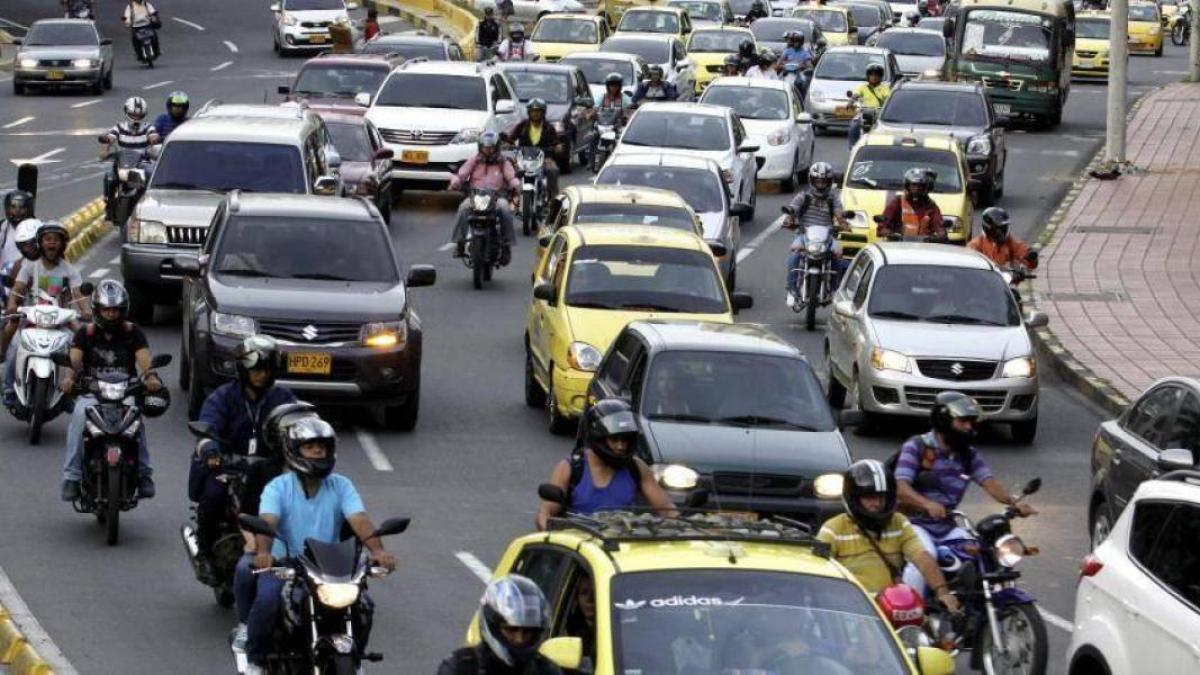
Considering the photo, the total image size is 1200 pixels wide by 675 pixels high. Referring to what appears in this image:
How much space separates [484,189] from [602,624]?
2119 cm

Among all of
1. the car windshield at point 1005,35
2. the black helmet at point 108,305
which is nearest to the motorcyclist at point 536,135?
the car windshield at point 1005,35

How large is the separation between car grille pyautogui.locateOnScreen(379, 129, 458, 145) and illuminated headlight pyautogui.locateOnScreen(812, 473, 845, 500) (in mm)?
21288

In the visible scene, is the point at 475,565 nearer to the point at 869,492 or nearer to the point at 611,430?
the point at 611,430

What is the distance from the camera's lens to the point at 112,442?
53.2 feet

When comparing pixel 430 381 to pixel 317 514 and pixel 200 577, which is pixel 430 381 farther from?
pixel 317 514

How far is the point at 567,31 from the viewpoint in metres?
55.3

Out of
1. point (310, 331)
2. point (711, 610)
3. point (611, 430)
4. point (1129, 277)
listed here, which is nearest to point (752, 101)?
point (1129, 277)

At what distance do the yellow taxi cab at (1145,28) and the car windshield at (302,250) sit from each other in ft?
178

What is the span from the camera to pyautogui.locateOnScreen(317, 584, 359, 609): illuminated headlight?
1104 centimetres

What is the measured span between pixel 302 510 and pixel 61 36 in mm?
43324

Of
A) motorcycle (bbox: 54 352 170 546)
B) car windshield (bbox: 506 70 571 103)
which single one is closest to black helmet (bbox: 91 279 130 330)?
motorcycle (bbox: 54 352 170 546)

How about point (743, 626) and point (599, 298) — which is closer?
point (743, 626)

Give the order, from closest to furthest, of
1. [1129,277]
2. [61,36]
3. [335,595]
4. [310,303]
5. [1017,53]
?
[335,595]
[310,303]
[1129,277]
[1017,53]
[61,36]

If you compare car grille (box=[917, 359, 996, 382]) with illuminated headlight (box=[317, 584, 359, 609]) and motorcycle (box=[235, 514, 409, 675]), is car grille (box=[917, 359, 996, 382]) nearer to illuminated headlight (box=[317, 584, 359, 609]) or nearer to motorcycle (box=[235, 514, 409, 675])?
motorcycle (box=[235, 514, 409, 675])
